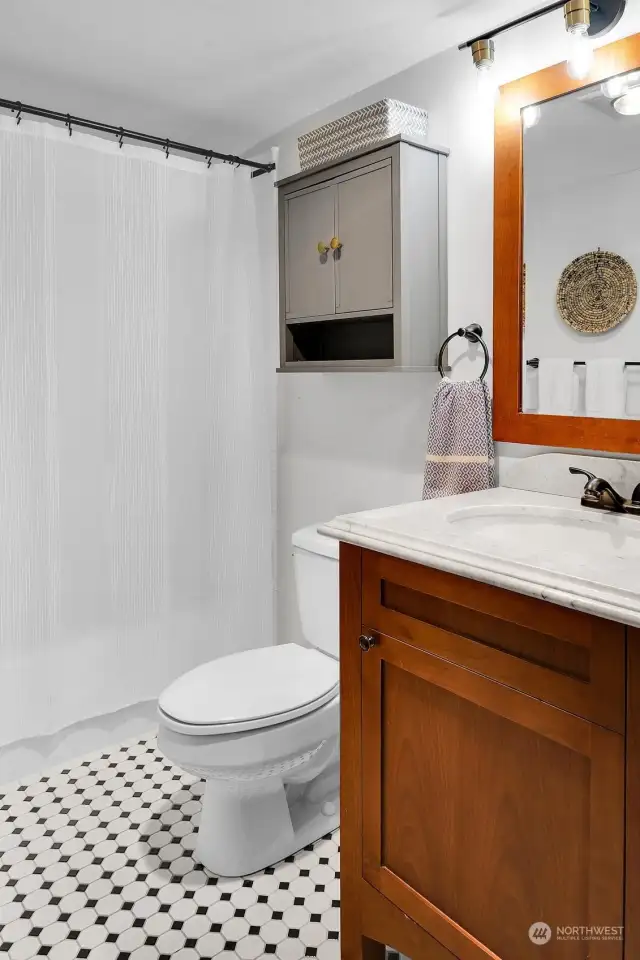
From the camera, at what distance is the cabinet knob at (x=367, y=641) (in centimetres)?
139

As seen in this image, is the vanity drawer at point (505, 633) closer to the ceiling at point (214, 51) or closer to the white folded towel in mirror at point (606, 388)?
the white folded towel in mirror at point (606, 388)

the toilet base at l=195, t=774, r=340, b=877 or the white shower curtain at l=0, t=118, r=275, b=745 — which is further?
the white shower curtain at l=0, t=118, r=275, b=745

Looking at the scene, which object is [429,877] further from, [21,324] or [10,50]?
[10,50]

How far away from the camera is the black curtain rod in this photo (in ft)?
6.57

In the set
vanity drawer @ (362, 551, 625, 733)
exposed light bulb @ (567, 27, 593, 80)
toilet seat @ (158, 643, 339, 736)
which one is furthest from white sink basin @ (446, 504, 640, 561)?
exposed light bulb @ (567, 27, 593, 80)

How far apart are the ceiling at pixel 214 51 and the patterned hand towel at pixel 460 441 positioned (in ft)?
2.94

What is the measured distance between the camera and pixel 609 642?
1006mm

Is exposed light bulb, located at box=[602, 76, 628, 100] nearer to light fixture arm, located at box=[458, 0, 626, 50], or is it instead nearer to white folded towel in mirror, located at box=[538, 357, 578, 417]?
light fixture arm, located at box=[458, 0, 626, 50]

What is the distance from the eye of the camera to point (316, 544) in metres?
2.03

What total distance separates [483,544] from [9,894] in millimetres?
1468

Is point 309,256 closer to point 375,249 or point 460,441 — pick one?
point 375,249

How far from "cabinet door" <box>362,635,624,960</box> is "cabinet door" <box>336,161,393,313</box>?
988mm

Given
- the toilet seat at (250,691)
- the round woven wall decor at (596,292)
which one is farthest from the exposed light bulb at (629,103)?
the toilet seat at (250,691)

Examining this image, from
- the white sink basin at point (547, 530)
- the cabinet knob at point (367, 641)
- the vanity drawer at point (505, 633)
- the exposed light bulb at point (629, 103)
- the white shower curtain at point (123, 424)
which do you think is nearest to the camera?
the vanity drawer at point (505, 633)
